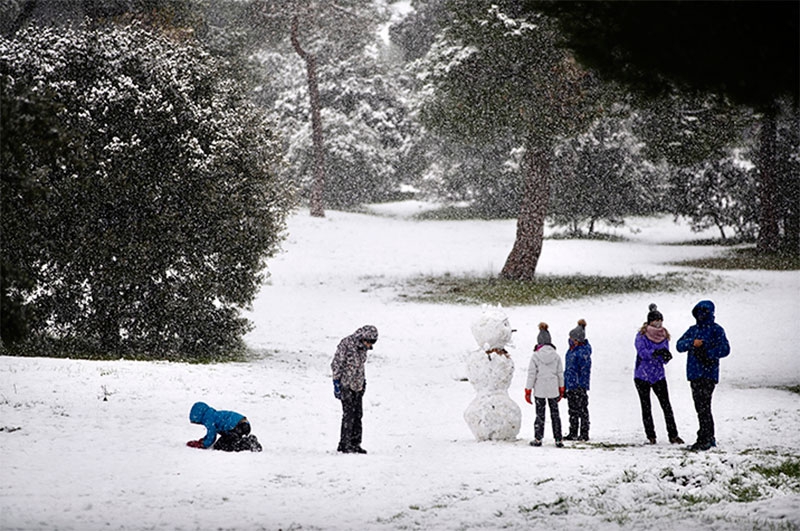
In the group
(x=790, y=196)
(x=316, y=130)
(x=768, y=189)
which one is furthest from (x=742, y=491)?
(x=316, y=130)

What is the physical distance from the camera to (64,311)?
16.5m

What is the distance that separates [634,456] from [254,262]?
10361 mm

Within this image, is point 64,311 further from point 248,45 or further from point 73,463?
point 248,45

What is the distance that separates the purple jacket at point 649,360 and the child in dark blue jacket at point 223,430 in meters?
5.06

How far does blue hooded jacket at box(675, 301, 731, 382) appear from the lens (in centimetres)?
1009

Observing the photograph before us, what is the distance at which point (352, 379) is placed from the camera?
10.5 meters

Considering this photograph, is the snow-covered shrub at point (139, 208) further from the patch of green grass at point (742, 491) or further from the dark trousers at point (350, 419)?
the patch of green grass at point (742, 491)

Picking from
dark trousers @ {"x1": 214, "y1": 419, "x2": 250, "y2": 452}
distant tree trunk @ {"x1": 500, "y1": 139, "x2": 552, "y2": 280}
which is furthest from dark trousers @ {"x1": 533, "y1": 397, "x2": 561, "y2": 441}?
distant tree trunk @ {"x1": 500, "y1": 139, "x2": 552, "y2": 280}

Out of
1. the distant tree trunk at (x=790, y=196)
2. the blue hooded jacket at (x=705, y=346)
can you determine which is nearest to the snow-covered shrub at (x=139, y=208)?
the blue hooded jacket at (x=705, y=346)

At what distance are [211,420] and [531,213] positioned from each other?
19.0 metres

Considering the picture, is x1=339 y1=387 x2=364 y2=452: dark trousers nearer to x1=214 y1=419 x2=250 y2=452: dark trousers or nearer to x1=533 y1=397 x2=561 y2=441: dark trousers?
x1=214 y1=419 x2=250 y2=452: dark trousers

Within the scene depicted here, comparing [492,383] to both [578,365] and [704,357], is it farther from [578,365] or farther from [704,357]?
[704,357]

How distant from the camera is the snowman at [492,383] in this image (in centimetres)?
1102

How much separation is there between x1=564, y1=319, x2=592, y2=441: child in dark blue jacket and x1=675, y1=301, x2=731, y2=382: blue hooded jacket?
4.87 feet
